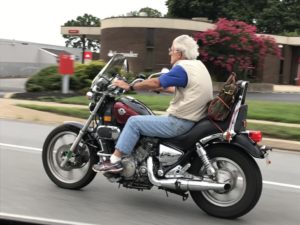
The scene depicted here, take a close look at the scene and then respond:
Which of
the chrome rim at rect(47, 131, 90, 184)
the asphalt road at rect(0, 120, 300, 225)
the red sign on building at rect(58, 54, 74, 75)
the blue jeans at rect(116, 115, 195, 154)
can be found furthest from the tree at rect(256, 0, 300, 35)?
the blue jeans at rect(116, 115, 195, 154)

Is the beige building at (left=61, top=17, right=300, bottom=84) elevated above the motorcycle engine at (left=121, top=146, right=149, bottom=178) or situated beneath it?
elevated above

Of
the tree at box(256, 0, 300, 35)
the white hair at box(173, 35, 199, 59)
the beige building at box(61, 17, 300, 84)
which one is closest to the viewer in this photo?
the white hair at box(173, 35, 199, 59)

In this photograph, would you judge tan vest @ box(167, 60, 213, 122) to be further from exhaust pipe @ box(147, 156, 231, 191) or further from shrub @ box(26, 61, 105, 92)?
shrub @ box(26, 61, 105, 92)

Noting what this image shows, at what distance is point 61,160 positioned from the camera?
6.18 meters

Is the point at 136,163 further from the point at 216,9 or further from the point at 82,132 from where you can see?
the point at 216,9

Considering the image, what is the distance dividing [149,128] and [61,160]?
55.1 inches

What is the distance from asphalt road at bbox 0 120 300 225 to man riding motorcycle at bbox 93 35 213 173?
1.61 feet

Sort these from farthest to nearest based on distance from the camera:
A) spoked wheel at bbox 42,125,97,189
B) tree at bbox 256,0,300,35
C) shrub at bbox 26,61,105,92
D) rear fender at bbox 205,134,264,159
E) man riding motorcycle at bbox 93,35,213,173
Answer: tree at bbox 256,0,300,35 → shrub at bbox 26,61,105,92 → spoked wheel at bbox 42,125,97,189 → man riding motorcycle at bbox 93,35,213,173 → rear fender at bbox 205,134,264,159

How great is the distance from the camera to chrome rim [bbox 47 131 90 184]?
20.1ft

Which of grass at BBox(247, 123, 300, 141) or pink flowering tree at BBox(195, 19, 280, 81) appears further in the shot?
pink flowering tree at BBox(195, 19, 280, 81)

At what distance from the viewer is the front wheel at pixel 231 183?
5070 mm

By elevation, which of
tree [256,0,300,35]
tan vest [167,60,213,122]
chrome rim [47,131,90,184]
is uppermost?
tree [256,0,300,35]

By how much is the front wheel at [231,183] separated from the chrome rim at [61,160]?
1554 mm

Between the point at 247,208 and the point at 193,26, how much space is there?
32.6 meters
